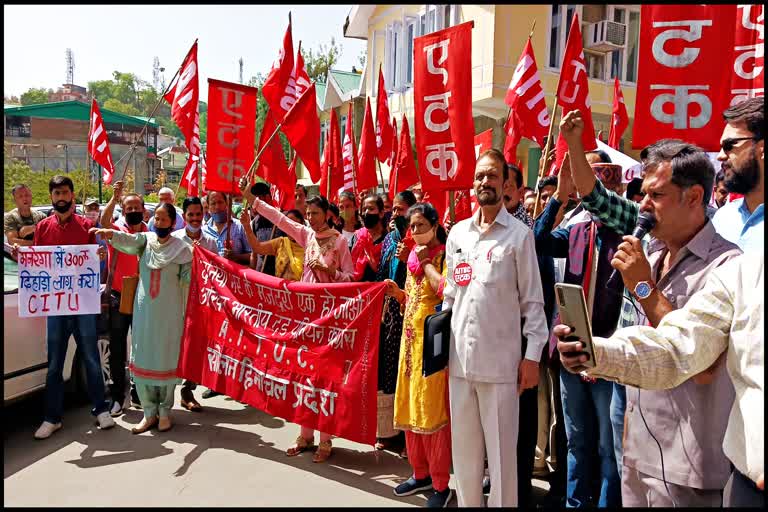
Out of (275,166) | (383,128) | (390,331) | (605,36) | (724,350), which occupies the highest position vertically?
(605,36)

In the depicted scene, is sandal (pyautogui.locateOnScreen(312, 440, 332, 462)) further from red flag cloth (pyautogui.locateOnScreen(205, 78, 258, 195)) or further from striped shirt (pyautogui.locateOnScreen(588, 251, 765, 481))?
striped shirt (pyautogui.locateOnScreen(588, 251, 765, 481))

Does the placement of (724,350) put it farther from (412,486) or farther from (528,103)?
(528,103)

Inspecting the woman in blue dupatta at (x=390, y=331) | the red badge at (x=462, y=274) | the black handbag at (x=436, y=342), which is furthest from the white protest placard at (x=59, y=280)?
the red badge at (x=462, y=274)

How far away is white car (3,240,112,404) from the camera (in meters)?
4.75

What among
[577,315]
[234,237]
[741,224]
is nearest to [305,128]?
[234,237]

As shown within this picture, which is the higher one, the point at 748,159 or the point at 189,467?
the point at 748,159

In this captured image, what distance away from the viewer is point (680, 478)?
2129 millimetres

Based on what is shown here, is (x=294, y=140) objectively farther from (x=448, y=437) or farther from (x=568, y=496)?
(x=568, y=496)

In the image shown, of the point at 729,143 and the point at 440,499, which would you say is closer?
the point at 729,143

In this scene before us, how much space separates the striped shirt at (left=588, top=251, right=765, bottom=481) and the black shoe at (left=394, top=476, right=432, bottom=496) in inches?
99.4

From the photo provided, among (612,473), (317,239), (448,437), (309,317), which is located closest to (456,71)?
(317,239)

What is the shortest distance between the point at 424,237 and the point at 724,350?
228cm

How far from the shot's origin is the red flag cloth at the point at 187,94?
697cm

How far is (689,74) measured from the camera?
3.89 meters
